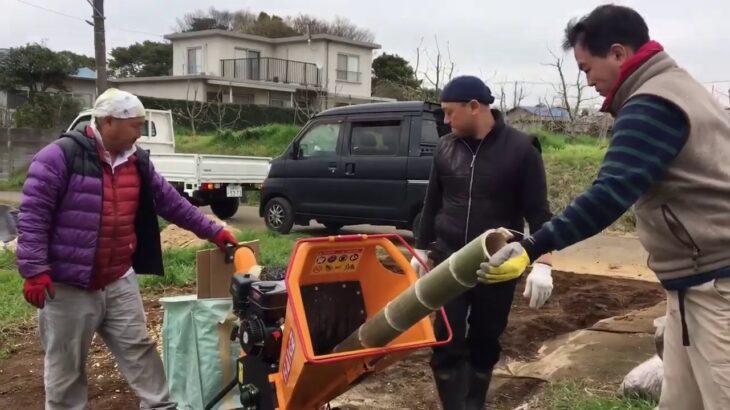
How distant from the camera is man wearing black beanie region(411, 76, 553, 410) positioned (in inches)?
138

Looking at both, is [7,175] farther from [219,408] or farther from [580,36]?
[580,36]

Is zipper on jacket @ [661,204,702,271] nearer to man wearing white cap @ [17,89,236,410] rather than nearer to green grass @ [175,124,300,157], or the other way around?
man wearing white cap @ [17,89,236,410]

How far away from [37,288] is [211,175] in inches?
363

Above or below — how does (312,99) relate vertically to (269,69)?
below

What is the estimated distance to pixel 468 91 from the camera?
3.47 metres

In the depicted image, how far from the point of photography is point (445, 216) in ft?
12.0

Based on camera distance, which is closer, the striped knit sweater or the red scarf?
the striped knit sweater

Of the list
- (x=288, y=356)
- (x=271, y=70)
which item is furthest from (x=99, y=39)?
(x=271, y=70)

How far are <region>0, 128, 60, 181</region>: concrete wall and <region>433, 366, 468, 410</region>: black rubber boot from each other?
1860 centimetres

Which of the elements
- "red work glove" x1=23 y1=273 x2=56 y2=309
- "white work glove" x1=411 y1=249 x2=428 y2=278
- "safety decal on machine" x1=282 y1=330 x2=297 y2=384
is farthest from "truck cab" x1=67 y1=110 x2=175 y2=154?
"safety decal on machine" x1=282 y1=330 x2=297 y2=384

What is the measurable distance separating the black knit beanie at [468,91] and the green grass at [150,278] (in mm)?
3666

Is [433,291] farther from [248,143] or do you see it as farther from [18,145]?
[18,145]

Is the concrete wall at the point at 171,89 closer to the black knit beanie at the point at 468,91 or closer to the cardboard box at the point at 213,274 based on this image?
the cardboard box at the point at 213,274

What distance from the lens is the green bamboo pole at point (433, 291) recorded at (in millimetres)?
2176
